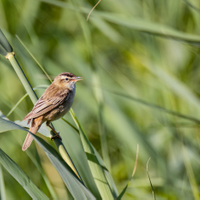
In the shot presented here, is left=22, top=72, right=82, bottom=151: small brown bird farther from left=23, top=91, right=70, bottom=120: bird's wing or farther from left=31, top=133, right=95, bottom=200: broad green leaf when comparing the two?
left=31, top=133, right=95, bottom=200: broad green leaf

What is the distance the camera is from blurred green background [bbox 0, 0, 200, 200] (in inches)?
75.5

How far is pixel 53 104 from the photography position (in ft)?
7.26

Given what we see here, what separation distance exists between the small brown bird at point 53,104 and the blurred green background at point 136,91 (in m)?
0.12

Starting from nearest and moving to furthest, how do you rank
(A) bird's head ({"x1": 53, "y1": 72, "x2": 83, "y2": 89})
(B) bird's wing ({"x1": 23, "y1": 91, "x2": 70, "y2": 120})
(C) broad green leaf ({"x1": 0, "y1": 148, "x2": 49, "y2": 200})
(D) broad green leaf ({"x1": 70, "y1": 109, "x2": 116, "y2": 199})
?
1. (C) broad green leaf ({"x1": 0, "y1": 148, "x2": 49, "y2": 200})
2. (D) broad green leaf ({"x1": 70, "y1": 109, "x2": 116, "y2": 199})
3. (B) bird's wing ({"x1": 23, "y1": 91, "x2": 70, "y2": 120})
4. (A) bird's head ({"x1": 53, "y1": 72, "x2": 83, "y2": 89})

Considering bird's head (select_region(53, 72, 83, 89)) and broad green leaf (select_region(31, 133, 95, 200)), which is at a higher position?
bird's head (select_region(53, 72, 83, 89))

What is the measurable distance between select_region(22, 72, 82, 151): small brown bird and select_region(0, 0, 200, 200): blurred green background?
0.12 meters

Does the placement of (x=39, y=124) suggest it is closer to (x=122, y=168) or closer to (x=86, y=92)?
(x=86, y=92)

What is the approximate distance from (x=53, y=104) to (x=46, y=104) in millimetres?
126

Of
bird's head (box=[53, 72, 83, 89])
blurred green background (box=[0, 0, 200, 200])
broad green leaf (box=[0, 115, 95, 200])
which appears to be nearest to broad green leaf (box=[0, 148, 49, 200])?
broad green leaf (box=[0, 115, 95, 200])

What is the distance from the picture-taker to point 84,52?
3516mm

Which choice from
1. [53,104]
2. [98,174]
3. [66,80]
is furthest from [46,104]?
[98,174]

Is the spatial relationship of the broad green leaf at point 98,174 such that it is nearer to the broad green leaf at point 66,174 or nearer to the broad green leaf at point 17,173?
the broad green leaf at point 66,174

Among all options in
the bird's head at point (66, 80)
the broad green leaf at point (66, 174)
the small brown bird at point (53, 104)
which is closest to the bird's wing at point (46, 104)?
the small brown bird at point (53, 104)

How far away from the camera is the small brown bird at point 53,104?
1.88m
